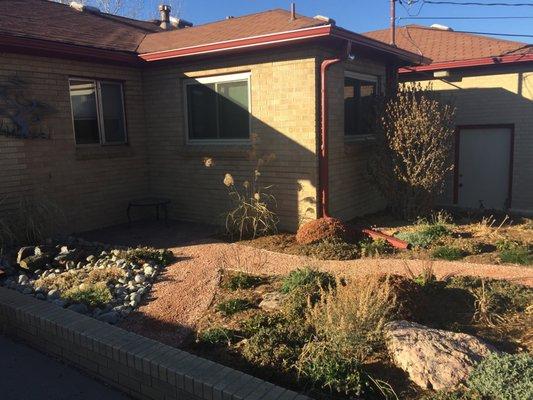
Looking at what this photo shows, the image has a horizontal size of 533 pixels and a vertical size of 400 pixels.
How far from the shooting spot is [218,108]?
952 centimetres

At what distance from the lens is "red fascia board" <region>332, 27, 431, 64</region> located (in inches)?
304

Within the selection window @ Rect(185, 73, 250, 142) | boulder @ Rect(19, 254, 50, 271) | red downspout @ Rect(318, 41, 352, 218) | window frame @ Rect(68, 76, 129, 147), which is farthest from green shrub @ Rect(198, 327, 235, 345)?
window frame @ Rect(68, 76, 129, 147)

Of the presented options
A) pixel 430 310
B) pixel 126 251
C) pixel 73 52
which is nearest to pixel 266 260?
pixel 126 251

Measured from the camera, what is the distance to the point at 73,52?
340 inches

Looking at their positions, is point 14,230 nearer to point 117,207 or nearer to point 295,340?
point 117,207

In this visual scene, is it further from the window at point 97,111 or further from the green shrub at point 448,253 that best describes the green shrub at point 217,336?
the window at point 97,111

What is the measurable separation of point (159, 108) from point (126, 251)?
418cm

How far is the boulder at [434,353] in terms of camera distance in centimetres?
337

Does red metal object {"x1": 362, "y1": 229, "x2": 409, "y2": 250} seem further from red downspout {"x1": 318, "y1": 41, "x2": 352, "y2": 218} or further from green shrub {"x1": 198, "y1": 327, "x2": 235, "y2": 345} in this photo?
green shrub {"x1": 198, "y1": 327, "x2": 235, "y2": 345}

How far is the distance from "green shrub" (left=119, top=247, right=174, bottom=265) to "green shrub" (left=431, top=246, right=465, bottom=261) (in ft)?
12.4

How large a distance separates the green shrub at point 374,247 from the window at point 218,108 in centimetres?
324

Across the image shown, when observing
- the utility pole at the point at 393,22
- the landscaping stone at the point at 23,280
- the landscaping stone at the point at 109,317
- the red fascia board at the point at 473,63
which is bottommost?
the landscaping stone at the point at 109,317

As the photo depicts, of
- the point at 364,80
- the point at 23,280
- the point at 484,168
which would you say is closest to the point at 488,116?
the point at 484,168

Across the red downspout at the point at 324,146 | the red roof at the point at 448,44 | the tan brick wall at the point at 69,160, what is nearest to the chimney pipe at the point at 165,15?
the tan brick wall at the point at 69,160
